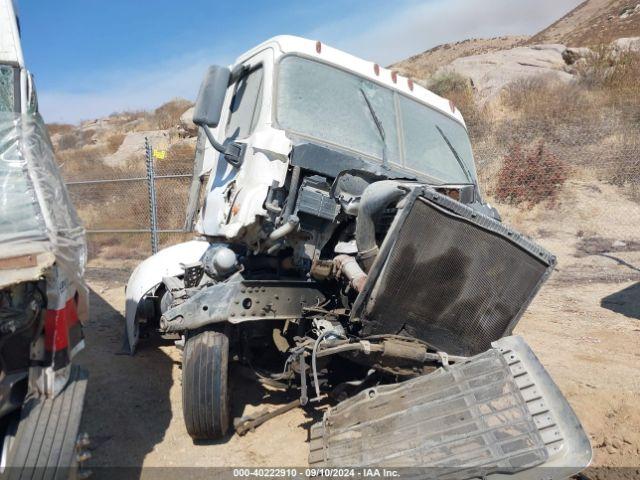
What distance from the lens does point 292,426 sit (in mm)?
4066

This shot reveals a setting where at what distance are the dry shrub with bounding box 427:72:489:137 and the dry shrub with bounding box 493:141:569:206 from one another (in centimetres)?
247

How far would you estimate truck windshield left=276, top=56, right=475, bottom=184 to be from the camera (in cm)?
414

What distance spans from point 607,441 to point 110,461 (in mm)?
3210

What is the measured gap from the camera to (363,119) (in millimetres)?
4336

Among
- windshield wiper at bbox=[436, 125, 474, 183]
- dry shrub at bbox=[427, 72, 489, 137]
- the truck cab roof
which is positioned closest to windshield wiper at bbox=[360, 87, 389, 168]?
the truck cab roof

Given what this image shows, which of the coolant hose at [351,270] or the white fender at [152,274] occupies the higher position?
the coolant hose at [351,270]

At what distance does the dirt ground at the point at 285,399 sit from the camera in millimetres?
3691

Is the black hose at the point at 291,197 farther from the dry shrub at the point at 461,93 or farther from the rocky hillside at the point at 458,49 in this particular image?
the rocky hillside at the point at 458,49

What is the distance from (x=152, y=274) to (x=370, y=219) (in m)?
2.76

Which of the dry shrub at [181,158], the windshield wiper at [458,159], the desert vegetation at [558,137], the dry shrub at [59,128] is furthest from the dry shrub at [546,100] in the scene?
the dry shrub at [59,128]

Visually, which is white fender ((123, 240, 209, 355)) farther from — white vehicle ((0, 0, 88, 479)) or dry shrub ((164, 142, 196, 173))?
dry shrub ((164, 142, 196, 173))

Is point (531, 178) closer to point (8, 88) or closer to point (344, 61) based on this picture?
point (344, 61)

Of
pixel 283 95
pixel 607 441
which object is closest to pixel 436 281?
pixel 607 441

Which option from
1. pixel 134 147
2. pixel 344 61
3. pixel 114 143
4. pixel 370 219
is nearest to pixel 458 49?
pixel 114 143
